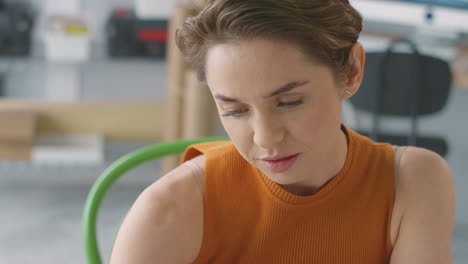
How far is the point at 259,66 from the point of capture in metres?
0.57

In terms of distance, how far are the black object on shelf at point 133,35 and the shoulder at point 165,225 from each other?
242 cm

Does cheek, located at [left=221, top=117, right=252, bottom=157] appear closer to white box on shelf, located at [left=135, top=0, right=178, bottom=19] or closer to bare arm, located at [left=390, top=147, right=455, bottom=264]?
bare arm, located at [left=390, top=147, right=455, bottom=264]

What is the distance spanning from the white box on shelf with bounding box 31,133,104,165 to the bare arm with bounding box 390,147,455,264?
217 cm

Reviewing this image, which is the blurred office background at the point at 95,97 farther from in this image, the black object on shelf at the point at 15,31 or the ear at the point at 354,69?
the ear at the point at 354,69

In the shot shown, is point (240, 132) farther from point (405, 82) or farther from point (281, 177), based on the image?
point (405, 82)

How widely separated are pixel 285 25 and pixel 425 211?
0.31 meters

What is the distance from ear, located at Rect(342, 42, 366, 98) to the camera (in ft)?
2.14

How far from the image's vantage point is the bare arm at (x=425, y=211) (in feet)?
2.29

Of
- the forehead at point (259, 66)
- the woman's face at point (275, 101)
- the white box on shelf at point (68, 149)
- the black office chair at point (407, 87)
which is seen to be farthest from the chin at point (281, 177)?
the white box on shelf at point (68, 149)

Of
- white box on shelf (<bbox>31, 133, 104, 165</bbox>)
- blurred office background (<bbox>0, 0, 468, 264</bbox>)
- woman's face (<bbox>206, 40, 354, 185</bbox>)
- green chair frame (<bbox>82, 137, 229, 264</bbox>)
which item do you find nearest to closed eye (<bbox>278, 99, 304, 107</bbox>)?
woman's face (<bbox>206, 40, 354, 185</bbox>)

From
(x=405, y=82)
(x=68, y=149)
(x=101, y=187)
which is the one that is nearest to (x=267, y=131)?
(x=101, y=187)

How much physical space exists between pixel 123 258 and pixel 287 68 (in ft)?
0.90

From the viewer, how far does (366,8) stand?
291 centimetres

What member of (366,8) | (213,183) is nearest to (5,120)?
(366,8)
